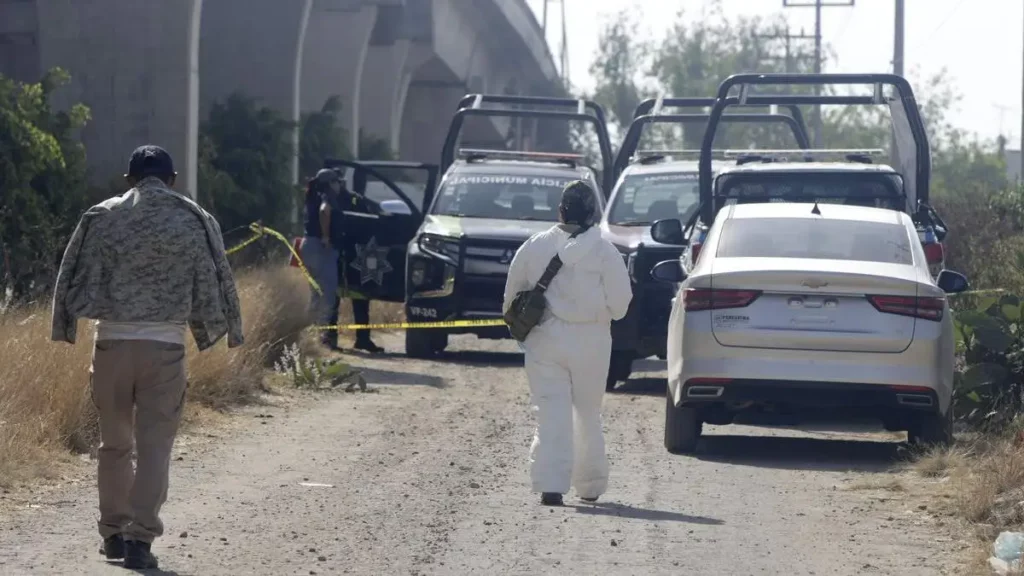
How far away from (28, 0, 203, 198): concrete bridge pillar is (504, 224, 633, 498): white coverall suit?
14.1 meters

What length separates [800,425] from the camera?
44.6ft

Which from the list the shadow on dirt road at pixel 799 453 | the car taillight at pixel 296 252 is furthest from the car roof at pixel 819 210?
the car taillight at pixel 296 252

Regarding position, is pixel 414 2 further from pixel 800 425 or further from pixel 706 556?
pixel 706 556

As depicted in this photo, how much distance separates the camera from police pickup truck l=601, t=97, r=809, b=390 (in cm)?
1517

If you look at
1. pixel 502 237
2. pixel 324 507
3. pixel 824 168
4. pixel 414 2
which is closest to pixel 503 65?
pixel 414 2

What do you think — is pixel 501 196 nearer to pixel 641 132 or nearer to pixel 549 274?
pixel 641 132

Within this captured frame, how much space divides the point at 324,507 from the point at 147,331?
6.43 ft

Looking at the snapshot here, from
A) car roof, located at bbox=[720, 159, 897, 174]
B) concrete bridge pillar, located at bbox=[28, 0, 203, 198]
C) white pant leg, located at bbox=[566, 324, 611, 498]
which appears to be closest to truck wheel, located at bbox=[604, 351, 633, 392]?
car roof, located at bbox=[720, 159, 897, 174]

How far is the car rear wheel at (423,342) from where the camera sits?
19.0 m

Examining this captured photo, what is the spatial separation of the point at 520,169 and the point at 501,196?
0.60m

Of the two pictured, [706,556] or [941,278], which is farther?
[941,278]

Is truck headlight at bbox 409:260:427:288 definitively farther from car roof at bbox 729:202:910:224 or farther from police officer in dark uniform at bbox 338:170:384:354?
car roof at bbox 729:202:910:224

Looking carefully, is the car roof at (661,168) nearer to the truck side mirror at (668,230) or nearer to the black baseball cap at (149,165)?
the truck side mirror at (668,230)

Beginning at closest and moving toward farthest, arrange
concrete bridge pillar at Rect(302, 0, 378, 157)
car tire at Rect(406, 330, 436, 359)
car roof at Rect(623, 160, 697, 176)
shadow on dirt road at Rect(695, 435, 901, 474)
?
shadow on dirt road at Rect(695, 435, 901, 474), car roof at Rect(623, 160, 697, 176), car tire at Rect(406, 330, 436, 359), concrete bridge pillar at Rect(302, 0, 378, 157)
